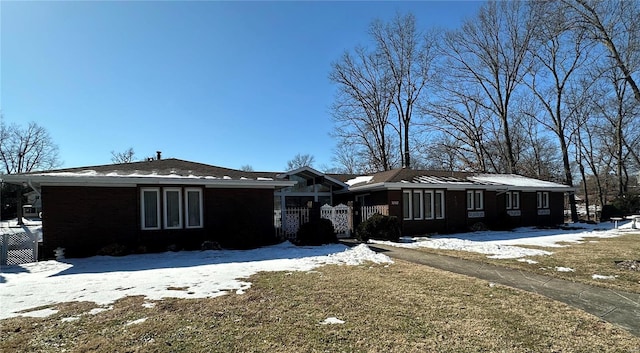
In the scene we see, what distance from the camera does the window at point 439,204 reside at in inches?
767

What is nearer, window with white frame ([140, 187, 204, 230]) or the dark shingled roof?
window with white frame ([140, 187, 204, 230])

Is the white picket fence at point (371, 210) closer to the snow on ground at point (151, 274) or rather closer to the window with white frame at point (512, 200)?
the snow on ground at point (151, 274)

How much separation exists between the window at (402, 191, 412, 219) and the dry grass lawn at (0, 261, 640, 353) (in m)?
11.5

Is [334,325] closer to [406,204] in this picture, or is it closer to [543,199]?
[406,204]

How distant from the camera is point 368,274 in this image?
27.9ft

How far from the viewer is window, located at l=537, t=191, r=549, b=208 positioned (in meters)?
24.0

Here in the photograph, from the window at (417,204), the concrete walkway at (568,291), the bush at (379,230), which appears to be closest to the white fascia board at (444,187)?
the window at (417,204)

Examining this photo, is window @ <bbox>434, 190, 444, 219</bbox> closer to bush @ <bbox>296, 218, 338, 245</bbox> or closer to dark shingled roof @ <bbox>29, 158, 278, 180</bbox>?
bush @ <bbox>296, 218, 338, 245</bbox>

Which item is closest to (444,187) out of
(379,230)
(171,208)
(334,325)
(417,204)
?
(417,204)

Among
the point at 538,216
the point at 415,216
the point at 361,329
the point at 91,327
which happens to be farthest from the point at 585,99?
the point at 91,327

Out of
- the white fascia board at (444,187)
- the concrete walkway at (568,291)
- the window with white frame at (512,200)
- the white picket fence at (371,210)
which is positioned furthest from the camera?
the window with white frame at (512,200)

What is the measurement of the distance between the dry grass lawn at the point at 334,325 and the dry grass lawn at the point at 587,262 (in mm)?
2341

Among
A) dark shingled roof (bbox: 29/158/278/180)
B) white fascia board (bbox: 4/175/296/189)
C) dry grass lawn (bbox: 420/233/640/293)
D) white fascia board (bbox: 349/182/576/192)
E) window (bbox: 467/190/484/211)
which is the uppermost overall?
dark shingled roof (bbox: 29/158/278/180)

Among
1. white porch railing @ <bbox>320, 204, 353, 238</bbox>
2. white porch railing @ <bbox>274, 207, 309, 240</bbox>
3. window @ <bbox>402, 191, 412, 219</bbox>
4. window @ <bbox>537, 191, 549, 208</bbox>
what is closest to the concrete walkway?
white porch railing @ <bbox>274, 207, 309, 240</bbox>
